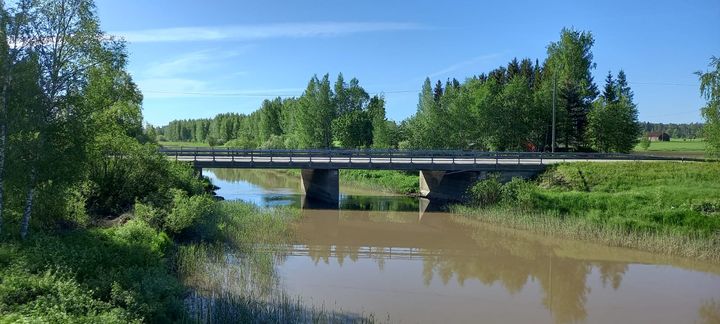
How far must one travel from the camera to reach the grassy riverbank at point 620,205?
22.6 metres

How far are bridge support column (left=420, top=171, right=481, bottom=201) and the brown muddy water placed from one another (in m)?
8.20

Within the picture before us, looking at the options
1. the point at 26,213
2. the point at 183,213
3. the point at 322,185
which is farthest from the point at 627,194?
the point at 26,213

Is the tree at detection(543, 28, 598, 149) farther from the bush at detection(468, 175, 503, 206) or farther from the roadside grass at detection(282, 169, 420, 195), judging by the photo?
the bush at detection(468, 175, 503, 206)

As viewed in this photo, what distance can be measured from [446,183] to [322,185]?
32.9ft

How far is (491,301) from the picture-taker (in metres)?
15.8

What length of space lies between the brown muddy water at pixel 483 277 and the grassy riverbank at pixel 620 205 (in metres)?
0.88

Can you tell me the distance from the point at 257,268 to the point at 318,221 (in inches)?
558

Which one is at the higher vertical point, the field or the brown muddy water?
the field

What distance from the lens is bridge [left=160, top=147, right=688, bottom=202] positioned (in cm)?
3588

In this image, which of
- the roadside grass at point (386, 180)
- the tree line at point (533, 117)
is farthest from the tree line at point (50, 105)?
the tree line at point (533, 117)

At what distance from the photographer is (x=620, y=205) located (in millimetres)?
27203

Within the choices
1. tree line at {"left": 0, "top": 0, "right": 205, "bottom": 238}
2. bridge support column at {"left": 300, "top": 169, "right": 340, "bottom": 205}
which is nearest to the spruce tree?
bridge support column at {"left": 300, "top": 169, "right": 340, "bottom": 205}

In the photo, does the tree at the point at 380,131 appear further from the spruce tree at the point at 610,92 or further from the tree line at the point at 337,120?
the spruce tree at the point at 610,92

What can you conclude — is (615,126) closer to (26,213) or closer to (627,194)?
(627,194)
